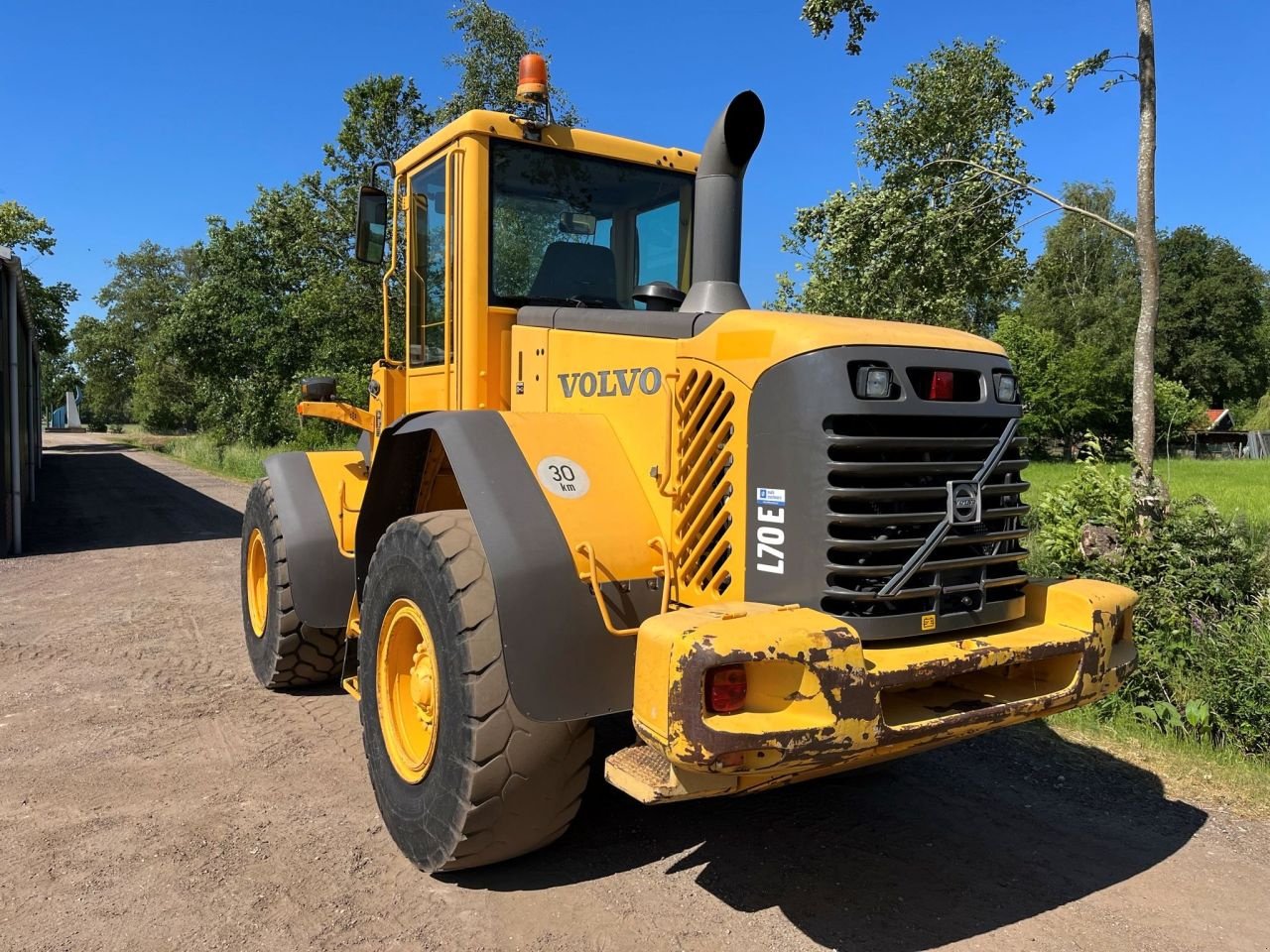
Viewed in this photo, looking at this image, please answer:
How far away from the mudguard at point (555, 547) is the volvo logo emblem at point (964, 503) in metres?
0.98

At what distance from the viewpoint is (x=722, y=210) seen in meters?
3.50

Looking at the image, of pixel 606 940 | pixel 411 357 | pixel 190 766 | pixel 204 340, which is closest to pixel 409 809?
pixel 606 940

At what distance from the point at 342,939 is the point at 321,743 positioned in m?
1.81

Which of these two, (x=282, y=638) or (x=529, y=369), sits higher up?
(x=529, y=369)

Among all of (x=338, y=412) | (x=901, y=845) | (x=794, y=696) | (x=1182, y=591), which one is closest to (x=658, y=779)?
(x=794, y=696)

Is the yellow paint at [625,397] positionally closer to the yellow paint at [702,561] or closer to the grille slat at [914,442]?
the yellow paint at [702,561]

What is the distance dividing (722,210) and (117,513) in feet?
49.8

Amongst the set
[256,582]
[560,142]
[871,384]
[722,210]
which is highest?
[560,142]

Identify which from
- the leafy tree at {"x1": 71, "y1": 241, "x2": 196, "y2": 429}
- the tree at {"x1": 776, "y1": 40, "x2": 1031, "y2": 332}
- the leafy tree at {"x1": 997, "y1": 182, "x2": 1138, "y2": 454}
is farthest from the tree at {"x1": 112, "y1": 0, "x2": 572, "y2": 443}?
the leafy tree at {"x1": 71, "y1": 241, "x2": 196, "y2": 429}

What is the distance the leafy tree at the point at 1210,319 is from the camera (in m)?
45.4

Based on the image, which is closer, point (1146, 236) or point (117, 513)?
point (1146, 236)

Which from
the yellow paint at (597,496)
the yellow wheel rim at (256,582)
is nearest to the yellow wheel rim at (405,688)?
A: the yellow paint at (597,496)

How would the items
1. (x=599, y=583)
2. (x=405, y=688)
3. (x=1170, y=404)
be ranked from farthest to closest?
(x=1170, y=404), (x=405, y=688), (x=599, y=583)

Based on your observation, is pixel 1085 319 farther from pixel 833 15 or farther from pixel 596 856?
pixel 596 856
